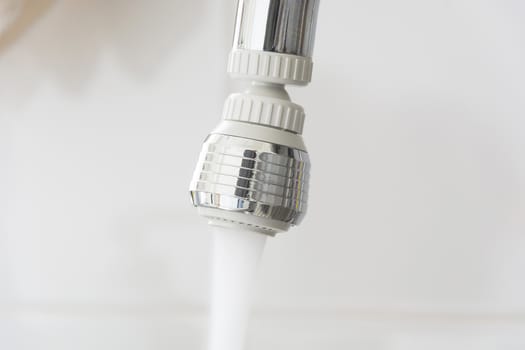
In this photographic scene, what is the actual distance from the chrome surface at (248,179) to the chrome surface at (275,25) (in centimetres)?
5

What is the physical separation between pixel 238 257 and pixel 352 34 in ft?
0.87

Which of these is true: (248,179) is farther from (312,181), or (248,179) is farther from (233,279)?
(312,181)

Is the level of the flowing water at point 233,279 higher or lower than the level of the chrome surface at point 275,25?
lower

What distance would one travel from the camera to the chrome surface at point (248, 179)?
0.35m

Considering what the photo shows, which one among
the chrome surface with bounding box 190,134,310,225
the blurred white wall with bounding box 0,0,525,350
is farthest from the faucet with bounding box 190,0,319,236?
the blurred white wall with bounding box 0,0,525,350

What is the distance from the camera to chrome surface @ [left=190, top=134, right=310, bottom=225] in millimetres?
347

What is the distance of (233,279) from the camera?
42cm

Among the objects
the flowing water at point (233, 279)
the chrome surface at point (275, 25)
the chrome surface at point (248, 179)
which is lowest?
the flowing water at point (233, 279)

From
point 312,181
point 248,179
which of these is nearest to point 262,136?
point 248,179

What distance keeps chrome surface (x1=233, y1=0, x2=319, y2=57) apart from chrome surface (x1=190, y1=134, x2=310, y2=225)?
5 cm

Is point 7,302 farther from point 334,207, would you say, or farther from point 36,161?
point 334,207

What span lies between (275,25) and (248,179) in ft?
0.24

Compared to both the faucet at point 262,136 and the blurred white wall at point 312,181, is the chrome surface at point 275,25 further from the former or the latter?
the blurred white wall at point 312,181

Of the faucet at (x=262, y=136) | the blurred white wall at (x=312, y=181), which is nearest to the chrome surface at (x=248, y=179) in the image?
the faucet at (x=262, y=136)
